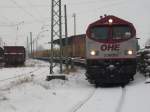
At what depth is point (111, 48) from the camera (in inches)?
796

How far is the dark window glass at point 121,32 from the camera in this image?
20.5 m

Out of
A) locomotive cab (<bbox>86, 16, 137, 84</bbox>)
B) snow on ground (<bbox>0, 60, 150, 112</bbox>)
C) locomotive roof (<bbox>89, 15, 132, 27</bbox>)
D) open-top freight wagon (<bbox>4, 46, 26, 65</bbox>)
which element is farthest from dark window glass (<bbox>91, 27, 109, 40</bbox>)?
open-top freight wagon (<bbox>4, 46, 26, 65</bbox>)

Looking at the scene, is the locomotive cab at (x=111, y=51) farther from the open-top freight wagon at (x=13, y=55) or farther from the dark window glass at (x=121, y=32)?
the open-top freight wagon at (x=13, y=55)

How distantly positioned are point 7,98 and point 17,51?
42637mm

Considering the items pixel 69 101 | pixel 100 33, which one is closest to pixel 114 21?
pixel 100 33

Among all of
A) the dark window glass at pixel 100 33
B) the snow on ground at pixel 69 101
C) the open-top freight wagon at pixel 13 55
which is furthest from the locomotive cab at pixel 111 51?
the open-top freight wagon at pixel 13 55

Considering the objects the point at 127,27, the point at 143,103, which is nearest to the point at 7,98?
→ the point at 143,103

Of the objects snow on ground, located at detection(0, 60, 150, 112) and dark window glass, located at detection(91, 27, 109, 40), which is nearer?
snow on ground, located at detection(0, 60, 150, 112)

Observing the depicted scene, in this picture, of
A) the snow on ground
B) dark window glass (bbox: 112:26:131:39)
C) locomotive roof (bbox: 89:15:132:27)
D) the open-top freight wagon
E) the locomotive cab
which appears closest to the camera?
the snow on ground

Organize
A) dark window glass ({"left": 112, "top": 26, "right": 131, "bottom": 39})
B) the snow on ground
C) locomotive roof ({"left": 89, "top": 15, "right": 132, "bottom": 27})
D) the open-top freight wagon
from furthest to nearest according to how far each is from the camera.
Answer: the open-top freight wagon → locomotive roof ({"left": 89, "top": 15, "right": 132, "bottom": 27}) → dark window glass ({"left": 112, "top": 26, "right": 131, "bottom": 39}) → the snow on ground

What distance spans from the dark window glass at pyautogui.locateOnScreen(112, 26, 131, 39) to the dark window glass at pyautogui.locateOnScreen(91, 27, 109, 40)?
0.34m

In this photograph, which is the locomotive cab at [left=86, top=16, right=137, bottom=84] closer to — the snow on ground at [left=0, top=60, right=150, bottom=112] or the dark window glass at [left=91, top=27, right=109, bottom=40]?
the dark window glass at [left=91, top=27, right=109, bottom=40]

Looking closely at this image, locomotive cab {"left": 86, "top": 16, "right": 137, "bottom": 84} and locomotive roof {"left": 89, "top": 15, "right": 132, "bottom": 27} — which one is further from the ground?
locomotive roof {"left": 89, "top": 15, "right": 132, "bottom": 27}

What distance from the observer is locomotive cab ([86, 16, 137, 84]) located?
19750mm
